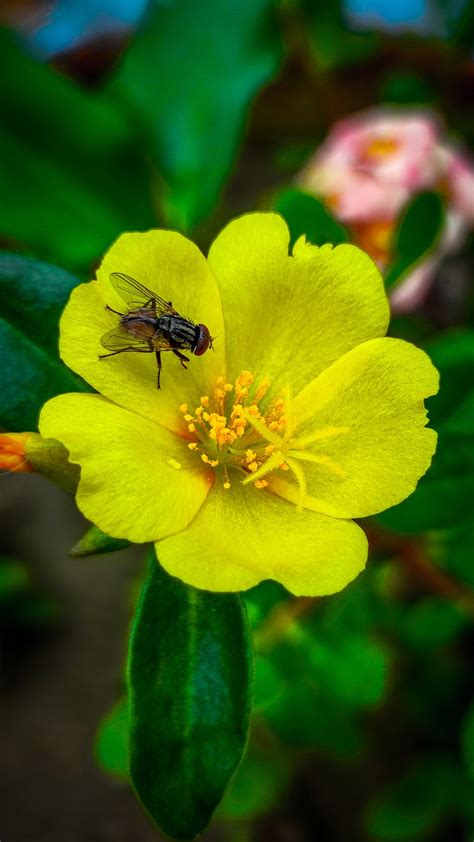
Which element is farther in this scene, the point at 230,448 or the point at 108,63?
the point at 108,63

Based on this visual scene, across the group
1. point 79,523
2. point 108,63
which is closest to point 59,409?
point 79,523

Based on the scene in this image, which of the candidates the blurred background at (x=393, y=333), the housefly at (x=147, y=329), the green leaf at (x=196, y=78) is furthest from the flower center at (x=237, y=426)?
the green leaf at (x=196, y=78)

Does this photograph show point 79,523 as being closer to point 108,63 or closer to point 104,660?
point 104,660

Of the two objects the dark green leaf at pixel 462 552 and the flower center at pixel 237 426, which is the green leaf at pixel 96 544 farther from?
the dark green leaf at pixel 462 552

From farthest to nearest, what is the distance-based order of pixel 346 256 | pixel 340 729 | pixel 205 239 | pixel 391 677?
pixel 205 239
pixel 391 677
pixel 340 729
pixel 346 256

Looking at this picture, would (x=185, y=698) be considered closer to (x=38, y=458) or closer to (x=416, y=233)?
(x=38, y=458)

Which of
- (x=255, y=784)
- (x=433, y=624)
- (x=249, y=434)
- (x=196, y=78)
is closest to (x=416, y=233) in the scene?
(x=249, y=434)

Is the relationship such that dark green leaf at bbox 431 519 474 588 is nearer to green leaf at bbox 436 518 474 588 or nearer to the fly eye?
green leaf at bbox 436 518 474 588
